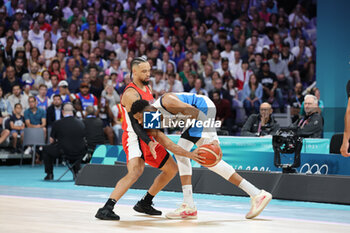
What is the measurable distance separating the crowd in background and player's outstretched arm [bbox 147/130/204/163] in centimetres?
748

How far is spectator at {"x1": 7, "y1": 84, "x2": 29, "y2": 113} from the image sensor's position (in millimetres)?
15664

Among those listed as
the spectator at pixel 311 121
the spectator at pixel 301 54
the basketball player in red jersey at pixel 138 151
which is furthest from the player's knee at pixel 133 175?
the spectator at pixel 301 54

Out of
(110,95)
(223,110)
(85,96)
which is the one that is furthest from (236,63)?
(85,96)

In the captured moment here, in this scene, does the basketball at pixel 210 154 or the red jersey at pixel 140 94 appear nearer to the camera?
the basketball at pixel 210 154

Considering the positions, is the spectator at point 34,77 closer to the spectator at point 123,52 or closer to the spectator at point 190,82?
the spectator at point 123,52

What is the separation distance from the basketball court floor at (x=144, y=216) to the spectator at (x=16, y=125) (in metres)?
5.42

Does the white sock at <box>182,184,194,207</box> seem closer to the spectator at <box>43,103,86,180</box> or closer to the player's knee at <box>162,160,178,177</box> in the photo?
the player's knee at <box>162,160,178,177</box>

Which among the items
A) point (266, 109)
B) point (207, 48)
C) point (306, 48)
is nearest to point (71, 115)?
point (266, 109)

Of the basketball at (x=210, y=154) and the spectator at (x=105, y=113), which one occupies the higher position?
the basketball at (x=210, y=154)

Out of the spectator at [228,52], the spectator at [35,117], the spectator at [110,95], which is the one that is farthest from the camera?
the spectator at [228,52]

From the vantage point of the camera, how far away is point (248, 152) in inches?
390

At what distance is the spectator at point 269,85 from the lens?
15.7 meters

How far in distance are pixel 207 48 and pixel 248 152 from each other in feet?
27.5

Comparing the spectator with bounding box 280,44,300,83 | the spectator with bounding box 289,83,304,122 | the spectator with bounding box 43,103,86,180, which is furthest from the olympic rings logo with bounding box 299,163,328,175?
the spectator with bounding box 280,44,300,83
